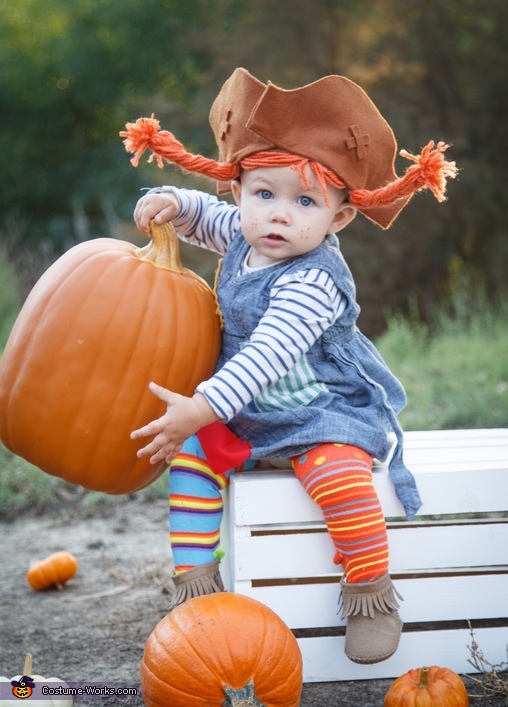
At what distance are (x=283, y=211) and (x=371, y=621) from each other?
3.89 feet

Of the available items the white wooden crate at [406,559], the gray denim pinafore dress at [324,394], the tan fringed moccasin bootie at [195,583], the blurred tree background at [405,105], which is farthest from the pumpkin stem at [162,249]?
the blurred tree background at [405,105]

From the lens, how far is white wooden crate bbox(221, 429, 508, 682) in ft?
8.33

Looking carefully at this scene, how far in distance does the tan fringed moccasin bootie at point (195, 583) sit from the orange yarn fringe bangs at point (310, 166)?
3.71 feet

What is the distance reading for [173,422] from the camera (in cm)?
235

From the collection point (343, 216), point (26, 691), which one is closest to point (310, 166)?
point (343, 216)

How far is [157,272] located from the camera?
2.69 m

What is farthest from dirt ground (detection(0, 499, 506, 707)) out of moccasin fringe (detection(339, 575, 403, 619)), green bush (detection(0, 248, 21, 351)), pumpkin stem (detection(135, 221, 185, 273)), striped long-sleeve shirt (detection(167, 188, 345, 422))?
green bush (detection(0, 248, 21, 351))

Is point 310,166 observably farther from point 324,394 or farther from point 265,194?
point 324,394

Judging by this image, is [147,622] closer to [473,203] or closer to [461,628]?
[461,628]

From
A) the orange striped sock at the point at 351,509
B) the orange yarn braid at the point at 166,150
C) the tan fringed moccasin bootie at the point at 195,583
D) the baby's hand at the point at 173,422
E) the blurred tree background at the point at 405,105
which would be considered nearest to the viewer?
the baby's hand at the point at 173,422

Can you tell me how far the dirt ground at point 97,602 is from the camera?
2.62 m

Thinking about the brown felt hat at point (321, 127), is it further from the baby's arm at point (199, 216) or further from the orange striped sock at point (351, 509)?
the orange striped sock at point (351, 509)

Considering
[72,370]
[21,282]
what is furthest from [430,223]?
[72,370]

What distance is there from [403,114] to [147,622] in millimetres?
7287
